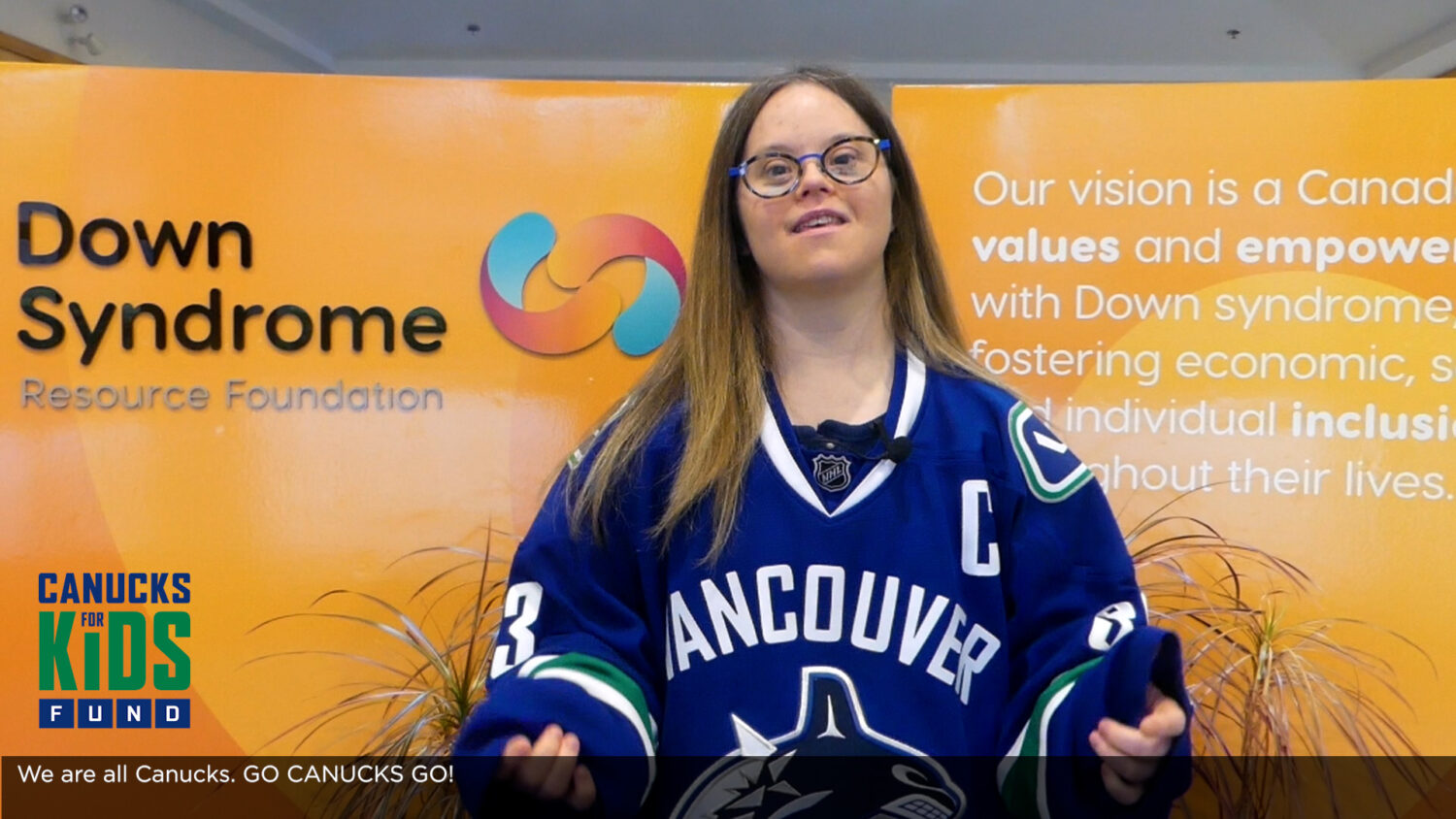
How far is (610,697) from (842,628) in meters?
0.27

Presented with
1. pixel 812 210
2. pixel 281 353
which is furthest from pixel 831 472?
pixel 281 353

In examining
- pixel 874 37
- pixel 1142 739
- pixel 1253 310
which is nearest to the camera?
pixel 1142 739

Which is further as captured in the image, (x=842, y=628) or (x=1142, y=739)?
(x=842, y=628)

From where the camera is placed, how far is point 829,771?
1150 mm

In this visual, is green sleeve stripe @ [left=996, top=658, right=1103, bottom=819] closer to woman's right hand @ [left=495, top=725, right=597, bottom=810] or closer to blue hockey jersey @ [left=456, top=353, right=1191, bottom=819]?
blue hockey jersey @ [left=456, top=353, right=1191, bottom=819]

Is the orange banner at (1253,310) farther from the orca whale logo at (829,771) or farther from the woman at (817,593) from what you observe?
the orca whale logo at (829,771)

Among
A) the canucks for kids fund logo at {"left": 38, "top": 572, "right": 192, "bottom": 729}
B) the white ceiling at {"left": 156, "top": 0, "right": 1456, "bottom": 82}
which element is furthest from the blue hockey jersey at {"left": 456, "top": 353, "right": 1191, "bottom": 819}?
the white ceiling at {"left": 156, "top": 0, "right": 1456, "bottom": 82}

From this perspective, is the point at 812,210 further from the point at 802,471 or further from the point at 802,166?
the point at 802,471

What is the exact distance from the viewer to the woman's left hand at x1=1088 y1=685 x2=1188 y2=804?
38.1 inches

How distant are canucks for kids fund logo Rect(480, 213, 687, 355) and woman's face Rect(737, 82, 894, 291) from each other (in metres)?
0.49

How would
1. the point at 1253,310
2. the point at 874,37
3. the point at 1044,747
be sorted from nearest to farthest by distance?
the point at 1044,747 → the point at 1253,310 → the point at 874,37

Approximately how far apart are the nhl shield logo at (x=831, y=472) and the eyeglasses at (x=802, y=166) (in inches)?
13.2

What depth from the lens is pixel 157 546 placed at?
1.75 m

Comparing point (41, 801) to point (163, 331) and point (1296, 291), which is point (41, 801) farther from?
point (1296, 291)
